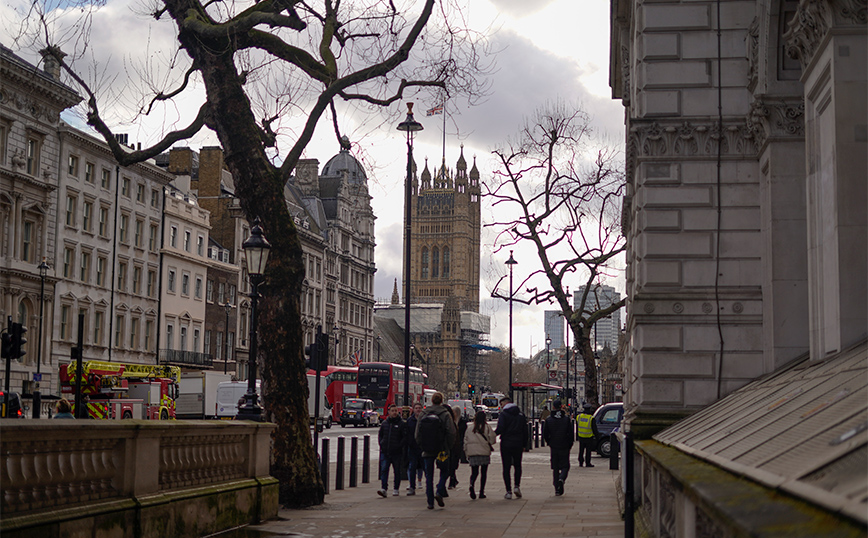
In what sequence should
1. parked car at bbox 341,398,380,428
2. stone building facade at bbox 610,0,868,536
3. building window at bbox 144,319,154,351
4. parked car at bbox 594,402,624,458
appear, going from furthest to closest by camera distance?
building window at bbox 144,319,154,351 < parked car at bbox 341,398,380,428 < parked car at bbox 594,402,624,458 < stone building facade at bbox 610,0,868,536

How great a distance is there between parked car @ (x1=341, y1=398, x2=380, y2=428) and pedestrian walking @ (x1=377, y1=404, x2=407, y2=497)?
1753 inches

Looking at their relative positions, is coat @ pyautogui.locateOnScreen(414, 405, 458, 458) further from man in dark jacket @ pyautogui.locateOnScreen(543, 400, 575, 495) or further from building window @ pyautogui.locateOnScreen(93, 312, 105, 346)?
building window @ pyautogui.locateOnScreen(93, 312, 105, 346)

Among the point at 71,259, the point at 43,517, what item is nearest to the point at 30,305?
the point at 71,259

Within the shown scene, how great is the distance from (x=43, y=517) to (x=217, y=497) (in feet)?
14.2

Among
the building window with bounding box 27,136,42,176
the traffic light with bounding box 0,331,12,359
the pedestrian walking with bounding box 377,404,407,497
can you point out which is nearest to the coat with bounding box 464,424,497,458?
the pedestrian walking with bounding box 377,404,407,497

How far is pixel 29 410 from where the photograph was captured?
4978 cm

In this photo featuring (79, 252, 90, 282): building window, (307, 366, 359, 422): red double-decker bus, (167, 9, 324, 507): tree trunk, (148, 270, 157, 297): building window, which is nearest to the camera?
(167, 9, 324, 507): tree trunk

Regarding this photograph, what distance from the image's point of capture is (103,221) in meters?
60.7

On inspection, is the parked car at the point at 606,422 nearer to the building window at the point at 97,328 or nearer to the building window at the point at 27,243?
the building window at the point at 27,243

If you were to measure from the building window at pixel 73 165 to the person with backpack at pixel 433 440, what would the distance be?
146 ft

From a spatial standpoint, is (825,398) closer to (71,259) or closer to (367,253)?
(71,259)

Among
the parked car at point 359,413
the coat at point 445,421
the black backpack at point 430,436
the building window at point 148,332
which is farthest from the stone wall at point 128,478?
the building window at point 148,332

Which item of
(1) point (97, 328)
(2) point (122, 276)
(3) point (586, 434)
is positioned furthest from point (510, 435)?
(2) point (122, 276)

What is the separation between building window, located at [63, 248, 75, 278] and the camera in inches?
2226
